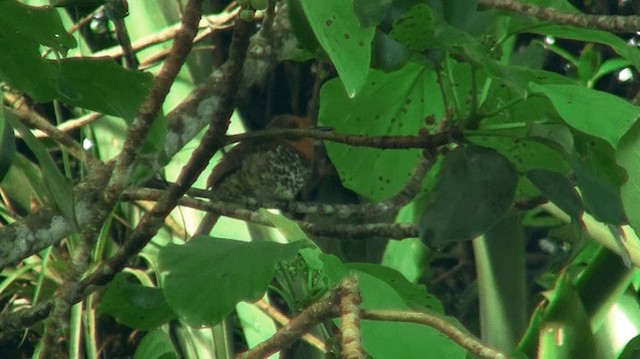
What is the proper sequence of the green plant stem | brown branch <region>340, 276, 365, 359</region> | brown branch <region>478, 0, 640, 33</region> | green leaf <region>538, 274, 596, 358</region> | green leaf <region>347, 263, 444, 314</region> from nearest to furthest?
brown branch <region>340, 276, 365, 359</region> < green leaf <region>347, 263, 444, 314</region> < brown branch <region>478, 0, 640, 33</region> < green leaf <region>538, 274, 596, 358</region> < the green plant stem

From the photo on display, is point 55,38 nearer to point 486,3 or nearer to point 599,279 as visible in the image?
point 486,3

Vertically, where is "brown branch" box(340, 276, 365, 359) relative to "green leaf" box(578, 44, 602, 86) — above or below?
above

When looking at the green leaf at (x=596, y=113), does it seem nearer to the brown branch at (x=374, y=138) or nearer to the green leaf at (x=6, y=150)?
the brown branch at (x=374, y=138)

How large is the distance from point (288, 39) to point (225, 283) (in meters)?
0.79

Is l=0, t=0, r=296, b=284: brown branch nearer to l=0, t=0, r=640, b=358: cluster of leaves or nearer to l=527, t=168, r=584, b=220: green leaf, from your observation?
l=0, t=0, r=640, b=358: cluster of leaves

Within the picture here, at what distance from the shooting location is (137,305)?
4.52ft

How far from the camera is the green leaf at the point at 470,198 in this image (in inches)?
52.9

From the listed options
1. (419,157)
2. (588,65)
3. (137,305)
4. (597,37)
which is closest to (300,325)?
(137,305)

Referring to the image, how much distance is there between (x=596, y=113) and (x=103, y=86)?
1.81 feet

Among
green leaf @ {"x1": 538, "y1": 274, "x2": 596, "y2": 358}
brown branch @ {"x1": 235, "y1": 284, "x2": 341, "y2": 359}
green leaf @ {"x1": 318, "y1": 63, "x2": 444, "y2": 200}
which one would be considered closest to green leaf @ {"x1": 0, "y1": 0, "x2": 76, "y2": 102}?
brown branch @ {"x1": 235, "y1": 284, "x2": 341, "y2": 359}

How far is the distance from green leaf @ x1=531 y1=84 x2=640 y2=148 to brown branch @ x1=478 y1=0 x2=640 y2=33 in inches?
10.6

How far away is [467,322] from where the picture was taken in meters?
2.73

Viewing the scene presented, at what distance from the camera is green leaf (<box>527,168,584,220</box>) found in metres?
1.33

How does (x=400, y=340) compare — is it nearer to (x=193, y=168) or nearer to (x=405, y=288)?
(x=405, y=288)
